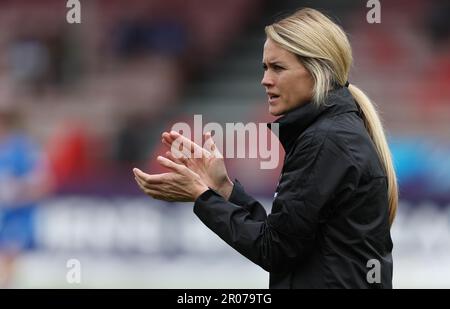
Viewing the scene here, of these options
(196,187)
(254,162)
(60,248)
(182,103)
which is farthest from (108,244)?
(196,187)

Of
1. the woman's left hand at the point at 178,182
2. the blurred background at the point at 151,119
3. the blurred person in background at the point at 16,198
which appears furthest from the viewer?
the blurred person in background at the point at 16,198

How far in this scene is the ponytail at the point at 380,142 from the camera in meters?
2.63

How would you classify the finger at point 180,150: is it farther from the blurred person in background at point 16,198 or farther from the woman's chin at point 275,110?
the blurred person in background at point 16,198

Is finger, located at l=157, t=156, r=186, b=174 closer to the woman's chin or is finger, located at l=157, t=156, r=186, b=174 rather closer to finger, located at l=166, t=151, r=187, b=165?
finger, located at l=166, t=151, r=187, b=165

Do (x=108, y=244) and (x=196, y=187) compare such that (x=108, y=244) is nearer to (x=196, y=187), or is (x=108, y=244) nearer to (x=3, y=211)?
(x=3, y=211)

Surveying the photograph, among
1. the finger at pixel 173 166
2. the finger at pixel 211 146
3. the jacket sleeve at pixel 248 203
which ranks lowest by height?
the jacket sleeve at pixel 248 203

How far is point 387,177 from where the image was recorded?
8.57 ft

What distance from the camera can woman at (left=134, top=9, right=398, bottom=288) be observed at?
247cm

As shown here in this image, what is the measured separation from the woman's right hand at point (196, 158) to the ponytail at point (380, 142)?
17.7 inches

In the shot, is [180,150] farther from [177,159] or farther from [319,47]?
[319,47]

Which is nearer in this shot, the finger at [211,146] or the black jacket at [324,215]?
the black jacket at [324,215]

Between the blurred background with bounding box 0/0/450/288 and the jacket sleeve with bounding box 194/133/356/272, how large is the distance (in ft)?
16.7

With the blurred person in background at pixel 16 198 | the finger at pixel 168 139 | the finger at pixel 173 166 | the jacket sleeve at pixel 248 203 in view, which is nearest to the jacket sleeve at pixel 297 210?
the jacket sleeve at pixel 248 203

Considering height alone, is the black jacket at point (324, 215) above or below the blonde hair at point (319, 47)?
below
